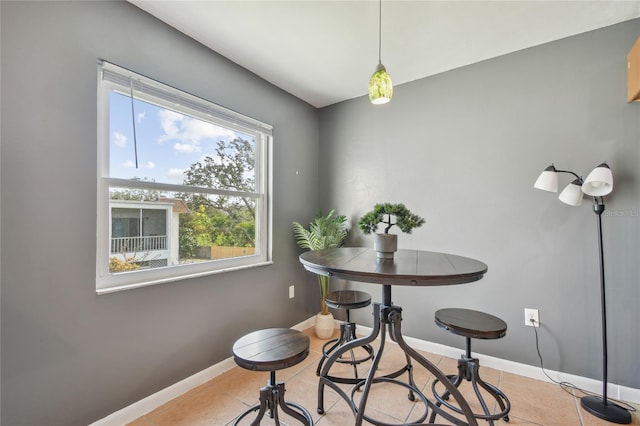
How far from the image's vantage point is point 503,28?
1.97 metres

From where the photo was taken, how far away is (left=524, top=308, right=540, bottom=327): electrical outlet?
7.04 ft

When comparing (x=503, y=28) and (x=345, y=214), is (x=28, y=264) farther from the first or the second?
(x=503, y=28)

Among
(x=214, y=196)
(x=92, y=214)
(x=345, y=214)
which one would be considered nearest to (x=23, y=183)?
(x=92, y=214)

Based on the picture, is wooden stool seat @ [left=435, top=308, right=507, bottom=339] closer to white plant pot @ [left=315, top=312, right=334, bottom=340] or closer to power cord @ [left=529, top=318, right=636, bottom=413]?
power cord @ [left=529, top=318, right=636, bottom=413]

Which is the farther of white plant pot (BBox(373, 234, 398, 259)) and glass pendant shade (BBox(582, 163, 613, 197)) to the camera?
glass pendant shade (BBox(582, 163, 613, 197))

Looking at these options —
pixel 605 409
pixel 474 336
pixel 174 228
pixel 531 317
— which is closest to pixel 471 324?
pixel 474 336

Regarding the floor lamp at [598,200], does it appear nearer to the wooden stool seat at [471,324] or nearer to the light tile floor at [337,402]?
the light tile floor at [337,402]

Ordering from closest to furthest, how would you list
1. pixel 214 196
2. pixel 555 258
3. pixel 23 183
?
1. pixel 23 183
2. pixel 555 258
3. pixel 214 196

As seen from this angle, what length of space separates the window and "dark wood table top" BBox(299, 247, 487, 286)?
101 centimetres

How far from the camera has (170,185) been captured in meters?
1.95

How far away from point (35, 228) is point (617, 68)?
3.66m

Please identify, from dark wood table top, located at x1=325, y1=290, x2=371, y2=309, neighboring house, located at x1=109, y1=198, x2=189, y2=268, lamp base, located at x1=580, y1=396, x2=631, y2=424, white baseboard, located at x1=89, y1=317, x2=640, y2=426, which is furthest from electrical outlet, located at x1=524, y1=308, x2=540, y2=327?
neighboring house, located at x1=109, y1=198, x2=189, y2=268

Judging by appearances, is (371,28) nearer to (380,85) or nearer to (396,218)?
(380,85)

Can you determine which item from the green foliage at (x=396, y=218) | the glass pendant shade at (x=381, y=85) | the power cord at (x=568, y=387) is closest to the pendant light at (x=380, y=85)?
the glass pendant shade at (x=381, y=85)
